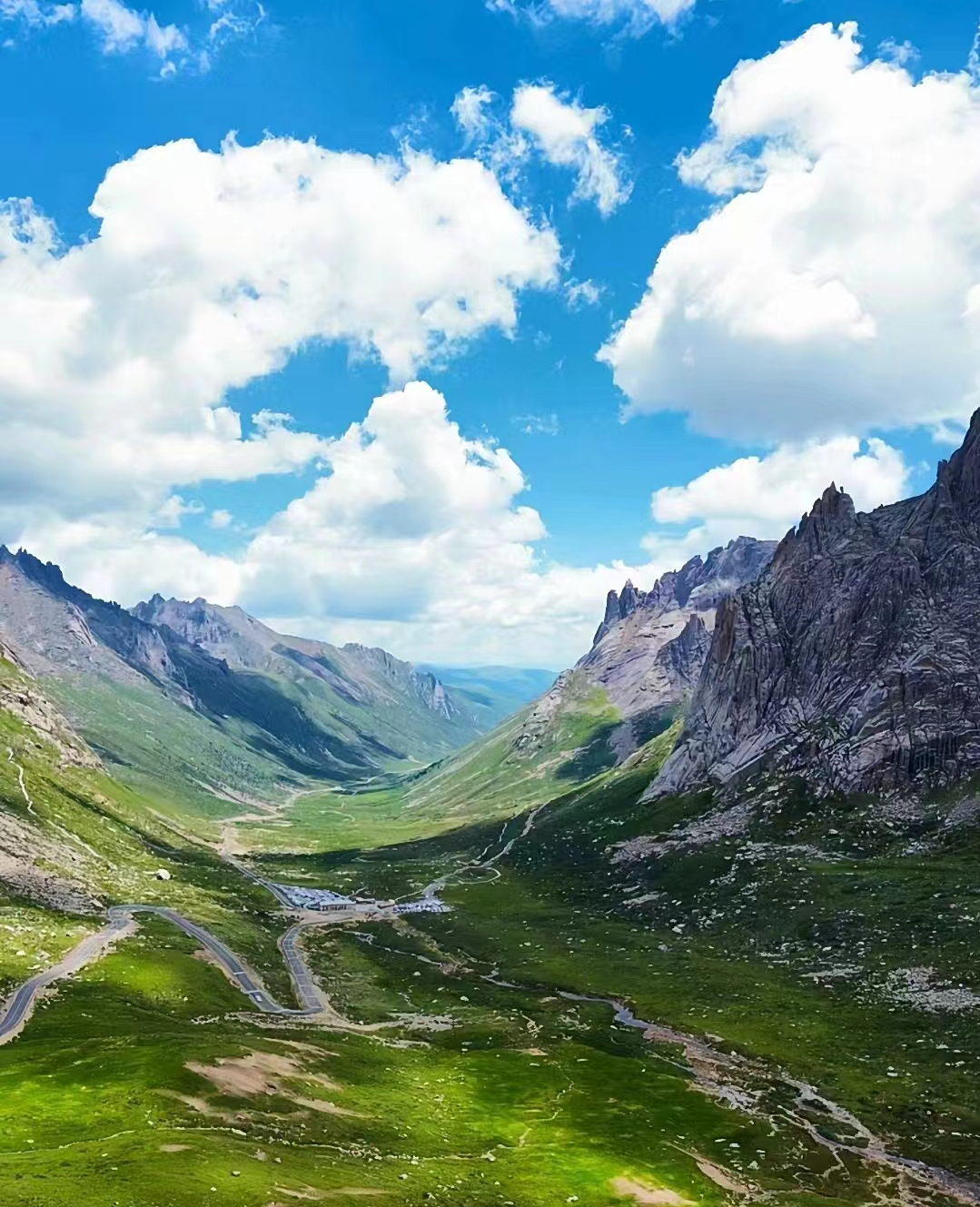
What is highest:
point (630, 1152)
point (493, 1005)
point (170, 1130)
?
point (170, 1130)

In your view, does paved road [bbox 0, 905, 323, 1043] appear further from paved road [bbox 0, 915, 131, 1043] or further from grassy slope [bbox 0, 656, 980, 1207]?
grassy slope [bbox 0, 656, 980, 1207]

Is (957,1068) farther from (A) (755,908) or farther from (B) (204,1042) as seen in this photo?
(B) (204,1042)

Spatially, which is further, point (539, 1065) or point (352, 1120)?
point (539, 1065)

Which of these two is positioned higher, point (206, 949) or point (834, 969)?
point (834, 969)

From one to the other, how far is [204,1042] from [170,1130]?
3310cm

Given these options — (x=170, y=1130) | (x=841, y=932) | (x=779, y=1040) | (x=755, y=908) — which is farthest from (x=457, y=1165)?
(x=755, y=908)

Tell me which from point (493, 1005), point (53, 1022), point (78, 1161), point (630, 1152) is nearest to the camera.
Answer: point (78, 1161)

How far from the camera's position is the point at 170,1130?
67000 millimetres

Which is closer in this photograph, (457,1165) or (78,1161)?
(78,1161)

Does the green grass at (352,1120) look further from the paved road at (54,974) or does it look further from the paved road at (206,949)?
the paved road at (206,949)

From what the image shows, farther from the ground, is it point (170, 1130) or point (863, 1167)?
point (170, 1130)

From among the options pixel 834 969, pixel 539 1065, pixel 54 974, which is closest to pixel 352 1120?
pixel 539 1065

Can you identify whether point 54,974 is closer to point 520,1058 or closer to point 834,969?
point 520,1058

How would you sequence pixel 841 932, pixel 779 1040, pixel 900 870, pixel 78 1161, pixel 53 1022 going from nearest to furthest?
pixel 78 1161, pixel 53 1022, pixel 779 1040, pixel 841 932, pixel 900 870
